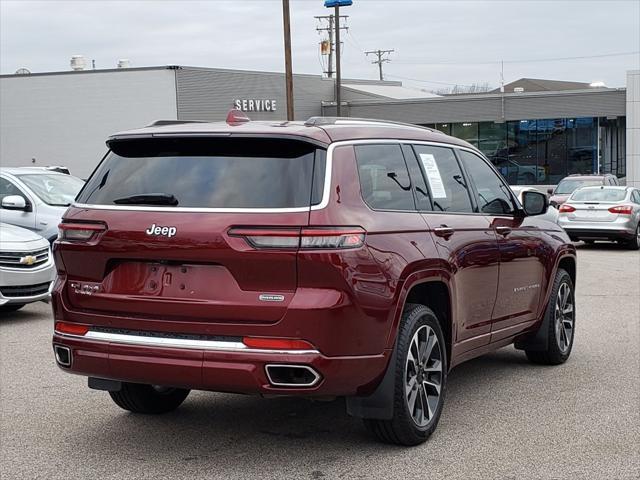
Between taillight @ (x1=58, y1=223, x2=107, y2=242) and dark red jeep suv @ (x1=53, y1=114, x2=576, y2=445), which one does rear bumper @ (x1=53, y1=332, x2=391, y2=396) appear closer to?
dark red jeep suv @ (x1=53, y1=114, x2=576, y2=445)

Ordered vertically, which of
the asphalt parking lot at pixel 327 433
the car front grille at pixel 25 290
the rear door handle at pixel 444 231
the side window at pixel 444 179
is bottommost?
the asphalt parking lot at pixel 327 433

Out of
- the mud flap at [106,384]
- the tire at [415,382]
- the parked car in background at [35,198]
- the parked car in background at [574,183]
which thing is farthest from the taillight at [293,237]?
the parked car in background at [574,183]

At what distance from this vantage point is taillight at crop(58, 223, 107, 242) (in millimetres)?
5273

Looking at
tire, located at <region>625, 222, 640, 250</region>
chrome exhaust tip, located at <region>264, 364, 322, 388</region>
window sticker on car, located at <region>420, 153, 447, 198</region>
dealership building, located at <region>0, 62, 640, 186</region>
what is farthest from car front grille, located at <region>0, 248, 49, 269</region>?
dealership building, located at <region>0, 62, 640, 186</region>

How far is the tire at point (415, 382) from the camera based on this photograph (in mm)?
5363

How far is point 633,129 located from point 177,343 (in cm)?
4321

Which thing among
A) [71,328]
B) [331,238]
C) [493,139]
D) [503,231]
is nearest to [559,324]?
[503,231]

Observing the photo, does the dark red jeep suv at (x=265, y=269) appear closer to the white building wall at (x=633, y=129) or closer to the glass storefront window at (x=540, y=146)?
the white building wall at (x=633, y=129)

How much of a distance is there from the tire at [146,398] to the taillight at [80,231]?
1.24 m

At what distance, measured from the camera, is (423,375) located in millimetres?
5730

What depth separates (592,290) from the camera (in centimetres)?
1394

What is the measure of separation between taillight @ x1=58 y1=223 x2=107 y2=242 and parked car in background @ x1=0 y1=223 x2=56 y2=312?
5875 mm

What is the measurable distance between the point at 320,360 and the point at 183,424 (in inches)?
68.6

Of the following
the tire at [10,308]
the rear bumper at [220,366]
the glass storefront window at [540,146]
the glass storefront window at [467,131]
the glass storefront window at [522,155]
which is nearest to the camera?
the rear bumper at [220,366]
